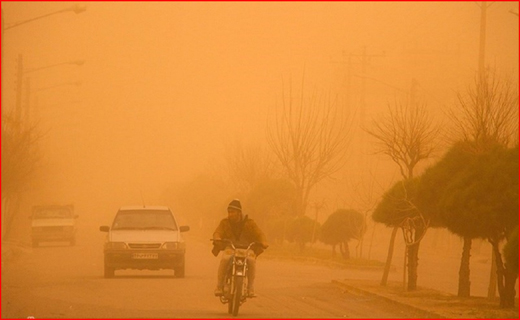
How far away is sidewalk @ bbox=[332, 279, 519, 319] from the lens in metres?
17.8

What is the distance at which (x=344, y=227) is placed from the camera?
1513 inches

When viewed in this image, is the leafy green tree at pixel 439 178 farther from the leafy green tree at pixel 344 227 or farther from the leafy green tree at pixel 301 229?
the leafy green tree at pixel 301 229

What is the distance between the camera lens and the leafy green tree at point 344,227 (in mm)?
38000

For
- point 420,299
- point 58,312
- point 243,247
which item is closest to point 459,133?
point 420,299

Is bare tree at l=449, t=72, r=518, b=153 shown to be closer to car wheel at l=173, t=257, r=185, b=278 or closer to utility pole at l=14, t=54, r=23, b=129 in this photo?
car wheel at l=173, t=257, r=185, b=278

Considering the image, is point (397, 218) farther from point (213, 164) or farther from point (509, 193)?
point (213, 164)

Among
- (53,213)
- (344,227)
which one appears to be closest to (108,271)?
(344,227)

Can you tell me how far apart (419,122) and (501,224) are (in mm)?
7198

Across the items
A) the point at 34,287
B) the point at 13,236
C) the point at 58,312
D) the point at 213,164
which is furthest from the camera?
the point at 213,164

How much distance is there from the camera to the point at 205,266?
3419cm

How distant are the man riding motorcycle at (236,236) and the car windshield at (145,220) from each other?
33.9ft

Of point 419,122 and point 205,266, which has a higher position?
point 419,122

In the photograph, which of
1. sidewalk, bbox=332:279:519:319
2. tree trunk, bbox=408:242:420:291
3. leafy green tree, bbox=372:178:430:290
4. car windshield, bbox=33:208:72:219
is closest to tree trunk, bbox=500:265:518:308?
sidewalk, bbox=332:279:519:319

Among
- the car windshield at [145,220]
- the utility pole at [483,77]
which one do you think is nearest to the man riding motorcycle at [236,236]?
the utility pole at [483,77]
